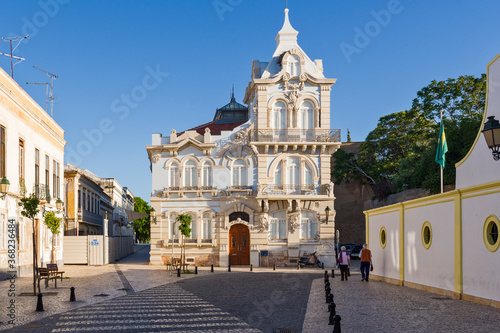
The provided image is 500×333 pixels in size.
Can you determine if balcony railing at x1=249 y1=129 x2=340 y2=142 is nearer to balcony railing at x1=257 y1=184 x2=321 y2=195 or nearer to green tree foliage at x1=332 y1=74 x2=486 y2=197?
balcony railing at x1=257 y1=184 x2=321 y2=195

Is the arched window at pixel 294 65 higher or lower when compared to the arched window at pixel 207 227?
higher

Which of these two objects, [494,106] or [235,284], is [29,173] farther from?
[494,106]

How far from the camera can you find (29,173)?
29.0m

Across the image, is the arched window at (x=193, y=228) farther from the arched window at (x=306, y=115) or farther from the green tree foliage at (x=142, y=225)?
the green tree foliage at (x=142, y=225)

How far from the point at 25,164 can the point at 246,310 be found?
17.9m

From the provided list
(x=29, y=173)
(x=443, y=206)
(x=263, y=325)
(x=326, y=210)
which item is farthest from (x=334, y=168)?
(x=263, y=325)

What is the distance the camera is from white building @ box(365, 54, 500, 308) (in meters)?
15.2

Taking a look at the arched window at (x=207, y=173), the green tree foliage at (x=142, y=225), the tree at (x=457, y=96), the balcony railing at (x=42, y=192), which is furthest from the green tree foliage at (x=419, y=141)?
the green tree foliage at (x=142, y=225)

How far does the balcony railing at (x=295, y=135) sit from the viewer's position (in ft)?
118

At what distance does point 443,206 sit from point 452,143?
843 inches

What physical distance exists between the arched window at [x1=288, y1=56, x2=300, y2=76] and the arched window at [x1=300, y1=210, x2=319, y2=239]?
9.01m

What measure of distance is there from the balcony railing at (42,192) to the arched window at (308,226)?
50.5 feet

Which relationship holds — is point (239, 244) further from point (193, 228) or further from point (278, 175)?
point (278, 175)

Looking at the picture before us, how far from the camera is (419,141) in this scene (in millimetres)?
46312
